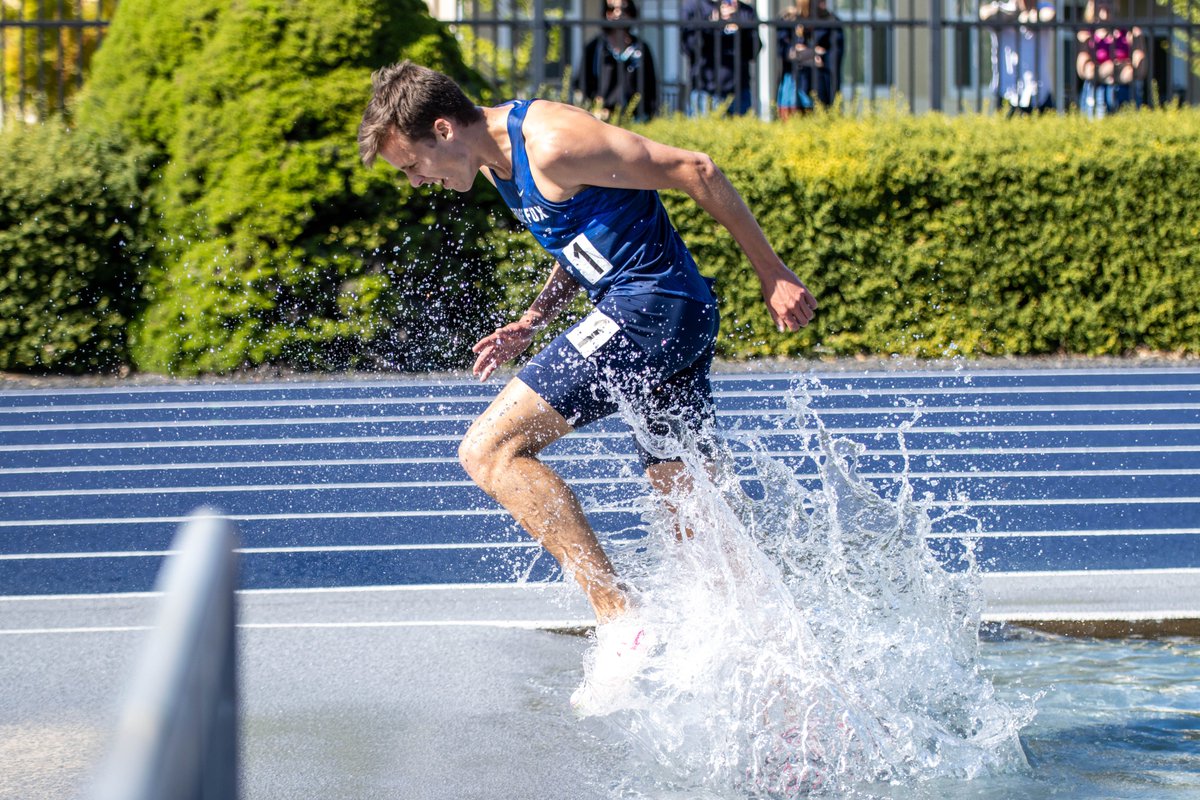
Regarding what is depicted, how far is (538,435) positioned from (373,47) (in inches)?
302

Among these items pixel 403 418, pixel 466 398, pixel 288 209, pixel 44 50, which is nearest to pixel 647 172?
pixel 403 418

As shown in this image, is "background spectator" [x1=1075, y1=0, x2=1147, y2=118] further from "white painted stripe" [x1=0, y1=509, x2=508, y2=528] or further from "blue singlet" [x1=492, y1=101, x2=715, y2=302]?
"blue singlet" [x1=492, y1=101, x2=715, y2=302]

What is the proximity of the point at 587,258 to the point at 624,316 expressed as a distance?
0.24 metres

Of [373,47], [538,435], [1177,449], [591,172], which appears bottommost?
[1177,449]

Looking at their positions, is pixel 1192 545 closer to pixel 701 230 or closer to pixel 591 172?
pixel 591 172

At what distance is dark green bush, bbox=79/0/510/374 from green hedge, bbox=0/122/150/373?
223mm

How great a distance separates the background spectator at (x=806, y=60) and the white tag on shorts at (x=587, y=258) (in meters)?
9.78

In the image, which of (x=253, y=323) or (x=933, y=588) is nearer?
(x=933, y=588)

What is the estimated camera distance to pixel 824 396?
380 inches

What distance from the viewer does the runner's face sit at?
12.9ft

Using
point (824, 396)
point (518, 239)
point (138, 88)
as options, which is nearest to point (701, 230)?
point (518, 239)

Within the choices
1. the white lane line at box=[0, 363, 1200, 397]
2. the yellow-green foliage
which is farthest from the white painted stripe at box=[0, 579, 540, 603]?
the yellow-green foliage

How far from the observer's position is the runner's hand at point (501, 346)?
437 cm

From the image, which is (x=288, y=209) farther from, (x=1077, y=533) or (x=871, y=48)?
(x=1077, y=533)
